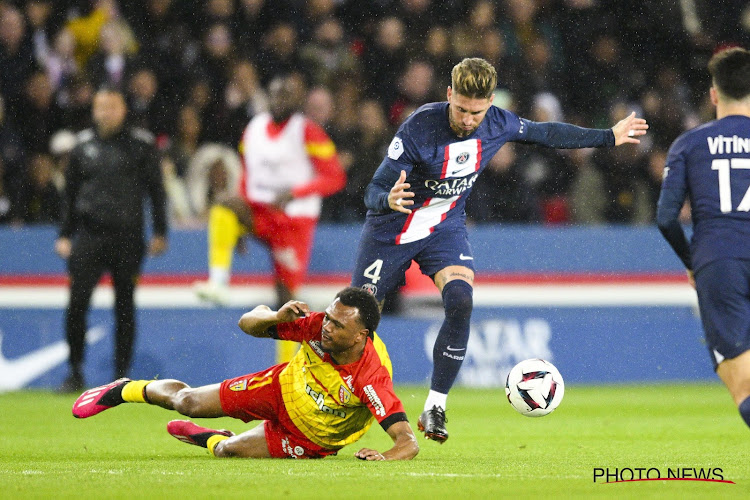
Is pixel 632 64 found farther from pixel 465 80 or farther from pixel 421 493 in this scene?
pixel 421 493

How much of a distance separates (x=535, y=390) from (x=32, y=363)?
20.0ft

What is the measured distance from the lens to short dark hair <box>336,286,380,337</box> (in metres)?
5.96

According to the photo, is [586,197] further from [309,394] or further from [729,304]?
[729,304]

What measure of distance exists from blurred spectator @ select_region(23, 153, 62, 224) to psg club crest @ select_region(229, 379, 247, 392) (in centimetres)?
589

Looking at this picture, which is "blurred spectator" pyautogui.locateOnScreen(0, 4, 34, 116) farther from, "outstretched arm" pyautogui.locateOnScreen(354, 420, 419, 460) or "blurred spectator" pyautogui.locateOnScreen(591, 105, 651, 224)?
"outstretched arm" pyautogui.locateOnScreen(354, 420, 419, 460)

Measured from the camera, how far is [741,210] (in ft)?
16.5

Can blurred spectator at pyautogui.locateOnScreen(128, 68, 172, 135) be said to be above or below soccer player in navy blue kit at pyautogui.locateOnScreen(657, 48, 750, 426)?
above

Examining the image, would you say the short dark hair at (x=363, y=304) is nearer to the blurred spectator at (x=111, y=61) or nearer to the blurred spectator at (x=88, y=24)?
the blurred spectator at (x=111, y=61)

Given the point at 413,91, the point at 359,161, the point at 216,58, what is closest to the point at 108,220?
the point at 216,58

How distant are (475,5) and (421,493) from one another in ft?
32.2

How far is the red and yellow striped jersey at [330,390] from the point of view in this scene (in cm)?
602

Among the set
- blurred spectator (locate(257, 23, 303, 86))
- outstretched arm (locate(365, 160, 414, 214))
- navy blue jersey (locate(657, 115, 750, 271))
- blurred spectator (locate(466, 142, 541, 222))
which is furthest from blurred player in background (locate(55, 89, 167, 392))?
navy blue jersey (locate(657, 115, 750, 271))

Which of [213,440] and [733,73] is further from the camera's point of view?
[213,440]

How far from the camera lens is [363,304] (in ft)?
19.6
